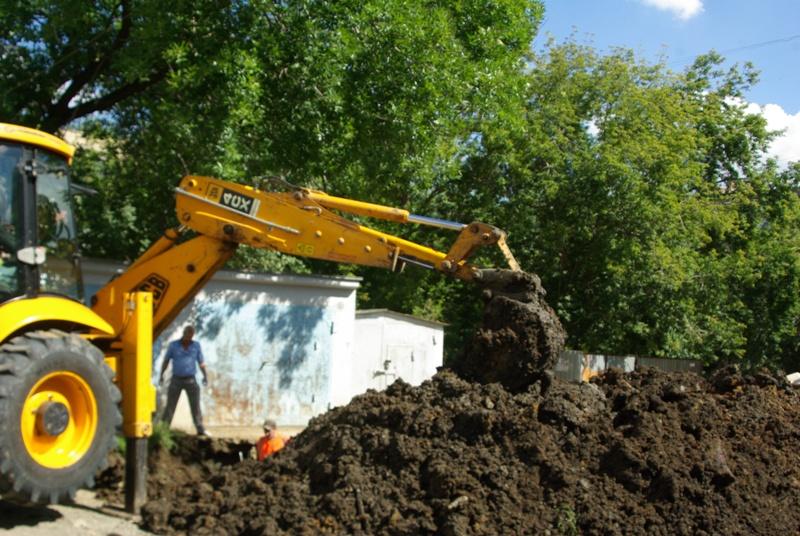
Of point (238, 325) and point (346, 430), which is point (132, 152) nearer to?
point (238, 325)

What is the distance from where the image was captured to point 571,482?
7574mm

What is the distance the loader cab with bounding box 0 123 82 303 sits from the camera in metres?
6.80

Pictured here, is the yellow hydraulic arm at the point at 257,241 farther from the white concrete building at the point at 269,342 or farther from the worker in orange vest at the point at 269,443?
the white concrete building at the point at 269,342

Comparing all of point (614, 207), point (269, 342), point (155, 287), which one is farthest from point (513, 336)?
point (614, 207)

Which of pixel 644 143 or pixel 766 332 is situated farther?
pixel 766 332

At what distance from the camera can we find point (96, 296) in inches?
336

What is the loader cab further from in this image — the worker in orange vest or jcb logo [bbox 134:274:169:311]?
the worker in orange vest

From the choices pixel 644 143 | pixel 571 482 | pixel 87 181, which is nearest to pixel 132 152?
pixel 87 181

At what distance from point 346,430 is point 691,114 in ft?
64.9

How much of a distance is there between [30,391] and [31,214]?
143 centimetres

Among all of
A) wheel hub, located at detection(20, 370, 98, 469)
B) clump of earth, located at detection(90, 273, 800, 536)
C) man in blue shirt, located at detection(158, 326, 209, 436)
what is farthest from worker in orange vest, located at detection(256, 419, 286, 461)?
wheel hub, located at detection(20, 370, 98, 469)

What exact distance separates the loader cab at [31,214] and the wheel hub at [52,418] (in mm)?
914

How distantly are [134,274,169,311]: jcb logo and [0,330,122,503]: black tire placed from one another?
5.26 ft

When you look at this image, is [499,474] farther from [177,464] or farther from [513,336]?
[177,464]
